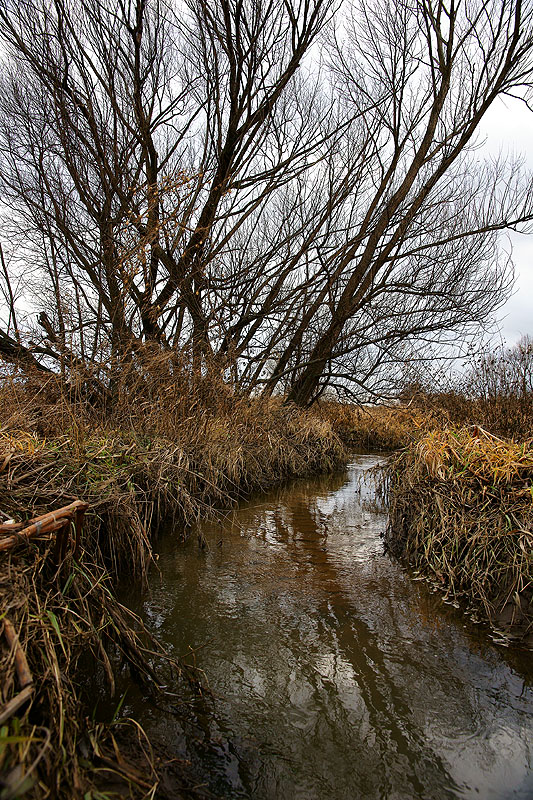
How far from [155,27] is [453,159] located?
20.6 ft

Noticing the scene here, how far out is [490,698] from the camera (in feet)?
8.04

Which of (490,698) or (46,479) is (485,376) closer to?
(490,698)

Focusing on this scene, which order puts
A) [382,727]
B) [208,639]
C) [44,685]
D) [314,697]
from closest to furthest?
[44,685] < [382,727] < [314,697] < [208,639]

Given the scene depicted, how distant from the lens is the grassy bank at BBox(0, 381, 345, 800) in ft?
4.77

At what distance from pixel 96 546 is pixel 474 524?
9.38ft

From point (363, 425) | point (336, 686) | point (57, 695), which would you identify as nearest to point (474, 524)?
point (336, 686)

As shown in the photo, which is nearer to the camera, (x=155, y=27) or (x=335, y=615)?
(x=335, y=615)

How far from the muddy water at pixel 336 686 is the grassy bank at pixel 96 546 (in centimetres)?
24

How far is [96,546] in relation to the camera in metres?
3.41

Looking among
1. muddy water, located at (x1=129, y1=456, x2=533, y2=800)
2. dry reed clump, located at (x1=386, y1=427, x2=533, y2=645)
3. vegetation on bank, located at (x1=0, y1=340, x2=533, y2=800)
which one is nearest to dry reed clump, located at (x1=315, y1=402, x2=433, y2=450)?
vegetation on bank, located at (x1=0, y1=340, x2=533, y2=800)

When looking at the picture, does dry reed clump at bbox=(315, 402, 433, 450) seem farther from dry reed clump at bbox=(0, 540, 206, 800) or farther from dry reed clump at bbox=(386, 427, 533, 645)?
dry reed clump at bbox=(0, 540, 206, 800)

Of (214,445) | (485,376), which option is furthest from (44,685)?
→ (485,376)

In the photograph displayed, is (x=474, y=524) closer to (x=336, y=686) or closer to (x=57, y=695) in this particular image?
(x=336, y=686)

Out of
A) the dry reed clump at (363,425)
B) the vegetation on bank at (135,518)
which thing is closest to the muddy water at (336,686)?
the vegetation on bank at (135,518)
